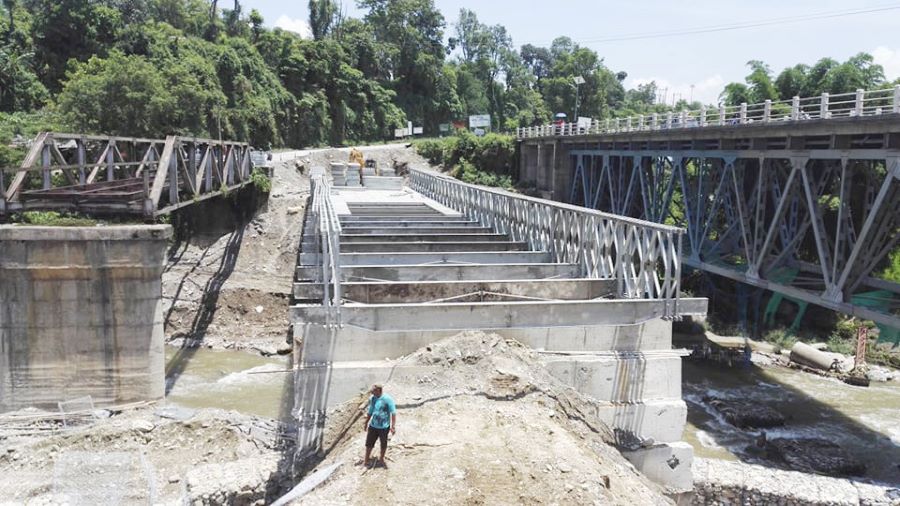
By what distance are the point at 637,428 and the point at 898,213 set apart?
37.0 ft

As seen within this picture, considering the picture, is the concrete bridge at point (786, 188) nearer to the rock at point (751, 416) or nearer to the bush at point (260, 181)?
the rock at point (751, 416)

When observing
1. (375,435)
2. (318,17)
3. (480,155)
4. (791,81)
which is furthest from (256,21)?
(375,435)

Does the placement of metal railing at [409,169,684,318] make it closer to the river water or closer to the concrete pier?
the river water

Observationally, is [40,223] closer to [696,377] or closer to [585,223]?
[585,223]

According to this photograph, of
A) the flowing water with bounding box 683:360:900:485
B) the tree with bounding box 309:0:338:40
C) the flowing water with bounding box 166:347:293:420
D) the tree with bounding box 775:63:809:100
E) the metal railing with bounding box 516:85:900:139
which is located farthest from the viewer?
the tree with bounding box 309:0:338:40

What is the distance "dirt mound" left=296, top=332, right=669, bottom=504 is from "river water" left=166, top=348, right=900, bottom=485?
9.88 metres

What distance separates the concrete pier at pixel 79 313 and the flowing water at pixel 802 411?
564 inches

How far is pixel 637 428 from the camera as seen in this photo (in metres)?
11.5

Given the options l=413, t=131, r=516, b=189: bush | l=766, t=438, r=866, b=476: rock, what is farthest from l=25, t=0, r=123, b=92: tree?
l=766, t=438, r=866, b=476: rock

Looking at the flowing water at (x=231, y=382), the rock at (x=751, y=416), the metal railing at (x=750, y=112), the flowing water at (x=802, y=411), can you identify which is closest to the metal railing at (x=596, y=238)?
the flowing water at (x=802, y=411)

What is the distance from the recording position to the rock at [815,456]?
17.5 m

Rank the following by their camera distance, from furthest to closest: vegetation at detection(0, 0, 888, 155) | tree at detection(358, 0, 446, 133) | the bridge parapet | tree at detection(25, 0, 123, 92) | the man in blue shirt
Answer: tree at detection(358, 0, 446, 133), tree at detection(25, 0, 123, 92), vegetation at detection(0, 0, 888, 155), the bridge parapet, the man in blue shirt

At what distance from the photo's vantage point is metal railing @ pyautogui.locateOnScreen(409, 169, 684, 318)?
12195 mm

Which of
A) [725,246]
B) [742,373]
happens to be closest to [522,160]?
[725,246]
